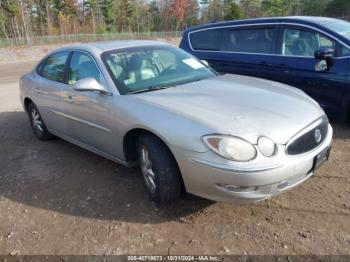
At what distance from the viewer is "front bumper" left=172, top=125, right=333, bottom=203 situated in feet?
9.20

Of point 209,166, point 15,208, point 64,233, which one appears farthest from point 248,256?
point 15,208

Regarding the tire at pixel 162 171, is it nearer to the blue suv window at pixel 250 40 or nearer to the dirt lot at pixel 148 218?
the dirt lot at pixel 148 218

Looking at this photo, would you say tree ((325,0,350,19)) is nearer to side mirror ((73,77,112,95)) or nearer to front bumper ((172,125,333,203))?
side mirror ((73,77,112,95))

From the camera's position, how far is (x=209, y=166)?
2.88 m

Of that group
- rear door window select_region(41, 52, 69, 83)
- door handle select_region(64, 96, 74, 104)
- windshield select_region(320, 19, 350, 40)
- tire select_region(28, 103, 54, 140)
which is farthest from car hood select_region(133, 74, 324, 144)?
tire select_region(28, 103, 54, 140)

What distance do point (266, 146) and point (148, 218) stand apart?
4.30 feet

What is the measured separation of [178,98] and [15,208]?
6.77ft

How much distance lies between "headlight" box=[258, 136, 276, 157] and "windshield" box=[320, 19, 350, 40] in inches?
126

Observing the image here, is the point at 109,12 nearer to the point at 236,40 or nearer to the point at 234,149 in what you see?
the point at 236,40

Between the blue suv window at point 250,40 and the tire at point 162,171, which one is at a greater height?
the blue suv window at point 250,40

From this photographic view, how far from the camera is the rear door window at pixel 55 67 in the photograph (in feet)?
15.8

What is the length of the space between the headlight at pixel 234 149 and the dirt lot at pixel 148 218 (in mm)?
699

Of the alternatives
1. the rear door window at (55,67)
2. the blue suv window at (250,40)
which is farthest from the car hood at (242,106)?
the blue suv window at (250,40)

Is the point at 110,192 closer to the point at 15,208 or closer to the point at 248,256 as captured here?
the point at 15,208
